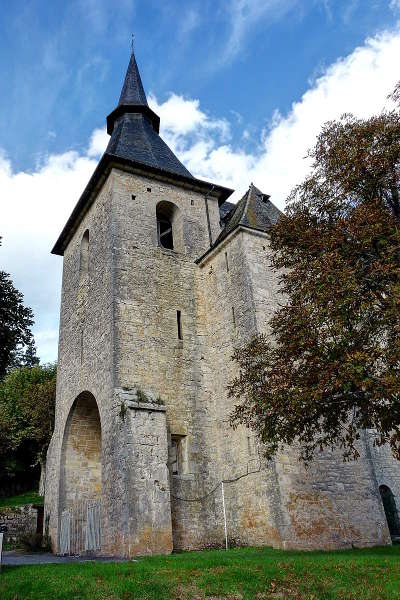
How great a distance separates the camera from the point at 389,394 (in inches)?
296

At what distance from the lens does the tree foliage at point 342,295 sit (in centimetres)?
788

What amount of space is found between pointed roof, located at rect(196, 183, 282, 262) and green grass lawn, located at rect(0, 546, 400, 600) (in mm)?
9309

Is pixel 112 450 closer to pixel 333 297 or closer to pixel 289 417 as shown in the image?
pixel 289 417

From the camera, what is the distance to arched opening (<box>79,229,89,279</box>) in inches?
693

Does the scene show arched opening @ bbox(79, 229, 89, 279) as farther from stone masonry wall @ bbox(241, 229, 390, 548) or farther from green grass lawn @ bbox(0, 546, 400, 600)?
green grass lawn @ bbox(0, 546, 400, 600)

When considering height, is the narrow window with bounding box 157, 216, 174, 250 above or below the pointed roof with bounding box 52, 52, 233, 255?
below

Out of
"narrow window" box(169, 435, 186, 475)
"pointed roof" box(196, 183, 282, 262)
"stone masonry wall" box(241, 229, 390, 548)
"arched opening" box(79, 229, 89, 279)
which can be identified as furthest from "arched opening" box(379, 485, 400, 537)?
"arched opening" box(79, 229, 89, 279)

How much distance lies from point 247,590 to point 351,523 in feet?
20.7

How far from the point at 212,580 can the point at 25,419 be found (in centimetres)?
2510

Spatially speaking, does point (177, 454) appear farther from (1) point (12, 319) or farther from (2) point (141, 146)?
(2) point (141, 146)

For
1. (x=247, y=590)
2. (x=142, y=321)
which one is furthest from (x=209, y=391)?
(x=247, y=590)

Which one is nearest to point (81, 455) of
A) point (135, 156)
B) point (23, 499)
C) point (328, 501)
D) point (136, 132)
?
point (328, 501)

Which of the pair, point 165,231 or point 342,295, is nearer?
point 342,295

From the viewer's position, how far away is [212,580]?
6812mm
